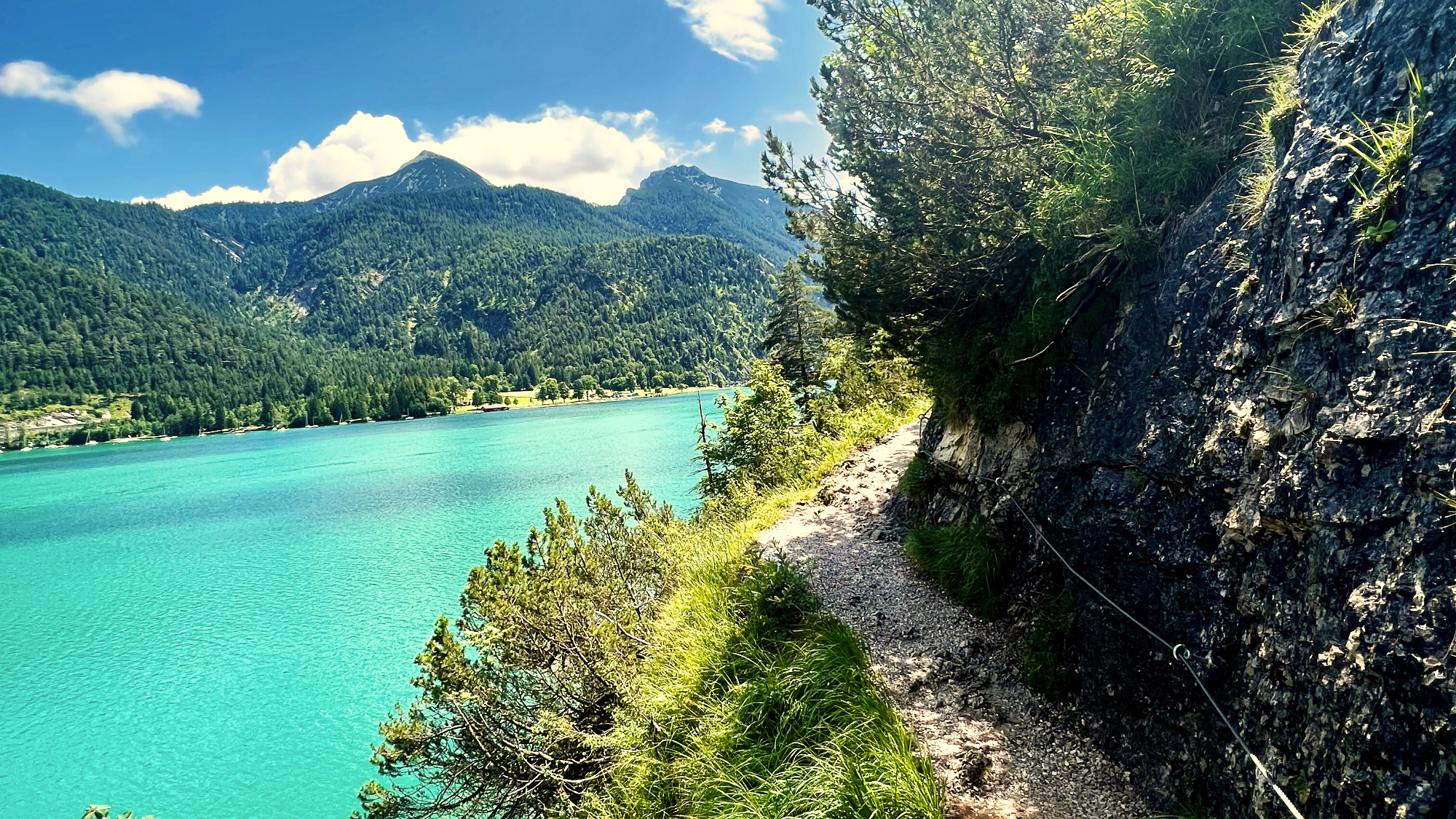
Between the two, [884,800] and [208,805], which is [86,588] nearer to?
[208,805]

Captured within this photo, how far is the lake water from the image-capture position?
16766mm

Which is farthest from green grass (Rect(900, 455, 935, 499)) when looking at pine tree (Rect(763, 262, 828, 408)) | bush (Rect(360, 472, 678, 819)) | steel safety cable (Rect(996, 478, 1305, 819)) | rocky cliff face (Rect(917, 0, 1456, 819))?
pine tree (Rect(763, 262, 828, 408))

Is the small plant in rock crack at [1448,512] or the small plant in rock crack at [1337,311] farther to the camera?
the small plant in rock crack at [1337,311]

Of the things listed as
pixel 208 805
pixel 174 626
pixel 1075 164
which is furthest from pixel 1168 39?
pixel 174 626

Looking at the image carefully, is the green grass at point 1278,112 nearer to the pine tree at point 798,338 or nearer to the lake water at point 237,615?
the lake water at point 237,615

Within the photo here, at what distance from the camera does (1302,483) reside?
11.1 ft

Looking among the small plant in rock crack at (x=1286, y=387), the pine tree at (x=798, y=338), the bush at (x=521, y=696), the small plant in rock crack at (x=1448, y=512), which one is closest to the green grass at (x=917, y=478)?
the bush at (x=521, y=696)

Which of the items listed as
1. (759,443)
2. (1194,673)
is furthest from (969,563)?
(759,443)

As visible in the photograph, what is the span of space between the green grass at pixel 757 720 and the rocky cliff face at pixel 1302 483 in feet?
5.65

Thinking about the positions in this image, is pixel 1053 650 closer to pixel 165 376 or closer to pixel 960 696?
pixel 960 696

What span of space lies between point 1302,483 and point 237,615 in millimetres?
34755

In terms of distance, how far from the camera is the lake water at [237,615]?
16.8 meters

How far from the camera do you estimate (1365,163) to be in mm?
3449

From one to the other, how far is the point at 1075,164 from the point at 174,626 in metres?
35.1
